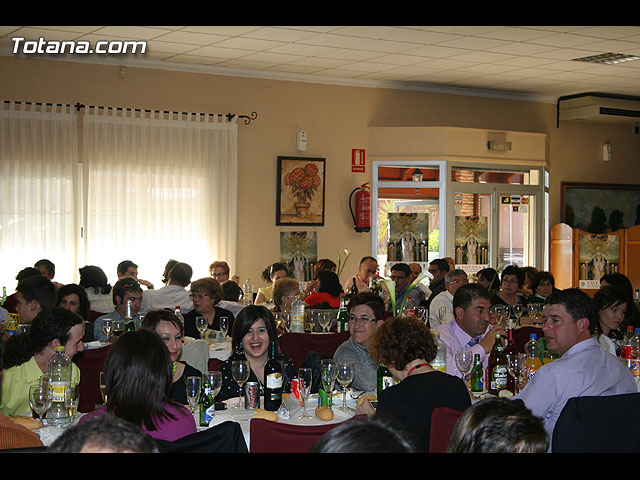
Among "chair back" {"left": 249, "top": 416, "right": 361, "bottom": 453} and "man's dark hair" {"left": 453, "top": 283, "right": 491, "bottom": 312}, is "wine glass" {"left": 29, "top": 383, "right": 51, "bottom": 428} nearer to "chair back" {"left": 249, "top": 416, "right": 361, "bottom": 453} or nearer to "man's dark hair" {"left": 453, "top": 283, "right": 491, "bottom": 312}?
"chair back" {"left": 249, "top": 416, "right": 361, "bottom": 453}

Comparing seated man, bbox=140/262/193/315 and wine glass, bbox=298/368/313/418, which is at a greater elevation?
seated man, bbox=140/262/193/315

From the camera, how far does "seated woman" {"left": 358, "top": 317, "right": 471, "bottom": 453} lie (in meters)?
3.47

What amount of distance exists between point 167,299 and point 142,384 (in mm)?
4577

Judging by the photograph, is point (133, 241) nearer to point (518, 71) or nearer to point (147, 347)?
point (518, 71)

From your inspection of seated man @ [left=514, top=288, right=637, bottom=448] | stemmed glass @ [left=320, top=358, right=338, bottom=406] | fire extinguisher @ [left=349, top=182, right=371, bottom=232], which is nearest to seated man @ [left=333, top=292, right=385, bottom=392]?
stemmed glass @ [left=320, top=358, right=338, bottom=406]

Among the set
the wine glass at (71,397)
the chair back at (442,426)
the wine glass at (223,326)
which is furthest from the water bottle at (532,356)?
the wine glass at (223,326)

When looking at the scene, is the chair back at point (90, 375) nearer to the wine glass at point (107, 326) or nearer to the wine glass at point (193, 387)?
the wine glass at point (193, 387)

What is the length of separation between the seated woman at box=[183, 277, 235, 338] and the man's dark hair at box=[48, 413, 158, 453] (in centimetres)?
526

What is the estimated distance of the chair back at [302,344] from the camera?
5648 millimetres

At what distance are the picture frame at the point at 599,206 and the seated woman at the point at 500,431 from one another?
37.6 ft

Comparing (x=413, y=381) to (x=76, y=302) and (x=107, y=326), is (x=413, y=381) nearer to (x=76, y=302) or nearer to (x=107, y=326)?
(x=107, y=326)

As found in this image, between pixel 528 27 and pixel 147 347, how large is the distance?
6.37m

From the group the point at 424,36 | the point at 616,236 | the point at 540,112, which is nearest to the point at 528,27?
the point at 424,36
